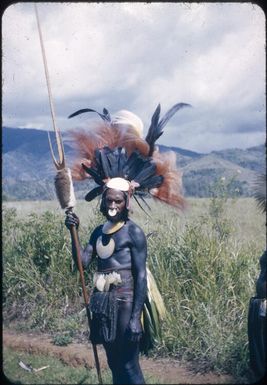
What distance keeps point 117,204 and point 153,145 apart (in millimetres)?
637

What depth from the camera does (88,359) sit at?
469 centimetres

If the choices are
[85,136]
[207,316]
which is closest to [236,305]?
[207,316]

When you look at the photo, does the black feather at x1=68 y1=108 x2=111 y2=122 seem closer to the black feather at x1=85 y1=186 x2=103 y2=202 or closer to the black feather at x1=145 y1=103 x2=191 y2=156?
the black feather at x1=145 y1=103 x2=191 y2=156

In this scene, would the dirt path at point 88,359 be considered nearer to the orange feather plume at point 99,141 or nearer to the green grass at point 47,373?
the green grass at point 47,373

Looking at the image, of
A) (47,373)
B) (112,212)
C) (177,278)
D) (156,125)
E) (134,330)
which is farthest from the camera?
(177,278)

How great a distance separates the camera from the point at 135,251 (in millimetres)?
3465

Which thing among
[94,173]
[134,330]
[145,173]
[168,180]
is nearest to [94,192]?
[94,173]

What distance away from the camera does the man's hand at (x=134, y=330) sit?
336cm

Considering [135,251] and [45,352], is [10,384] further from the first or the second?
[135,251]

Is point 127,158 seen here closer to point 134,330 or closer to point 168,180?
point 168,180

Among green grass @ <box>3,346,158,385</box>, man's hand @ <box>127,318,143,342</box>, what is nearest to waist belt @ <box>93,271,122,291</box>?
man's hand @ <box>127,318,143,342</box>

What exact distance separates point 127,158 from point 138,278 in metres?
0.95

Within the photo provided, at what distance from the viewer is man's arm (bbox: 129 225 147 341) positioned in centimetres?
338

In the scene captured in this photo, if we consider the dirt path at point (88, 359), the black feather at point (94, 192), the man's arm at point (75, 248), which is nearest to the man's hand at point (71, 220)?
the man's arm at point (75, 248)
